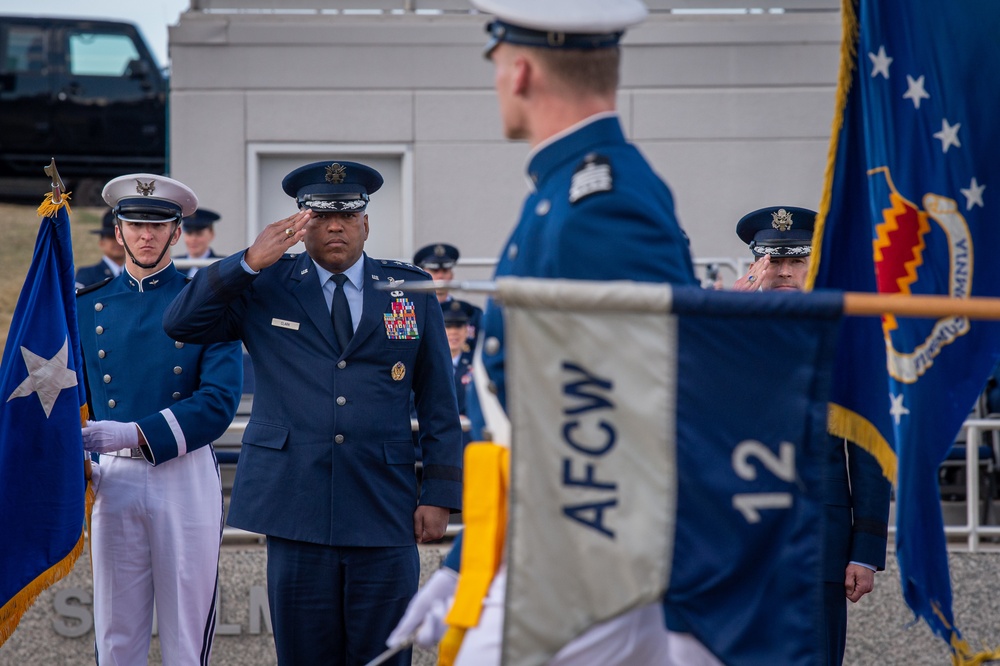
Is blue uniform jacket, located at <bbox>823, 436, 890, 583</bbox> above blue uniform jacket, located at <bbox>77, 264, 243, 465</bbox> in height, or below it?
below

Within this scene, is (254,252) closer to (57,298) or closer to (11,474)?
(57,298)

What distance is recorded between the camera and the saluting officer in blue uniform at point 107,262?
924 centimetres

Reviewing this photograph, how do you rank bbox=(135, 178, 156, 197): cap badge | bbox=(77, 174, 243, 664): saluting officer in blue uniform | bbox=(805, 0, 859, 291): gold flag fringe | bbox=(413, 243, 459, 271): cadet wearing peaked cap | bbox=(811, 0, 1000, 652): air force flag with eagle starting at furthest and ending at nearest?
bbox=(413, 243, 459, 271): cadet wearing peaked cap, bbox=(135, 178, 156, 197): cap badge, bbox=(77, 174, 243, 664): saluting officer in blue uniform, bbox=(805, 0, 859, 291): gold flag fringe, bbox=(811, 0, 1000, 652): air force flag with eagle

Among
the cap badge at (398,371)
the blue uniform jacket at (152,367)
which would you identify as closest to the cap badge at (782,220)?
the cap badge at (398,371)

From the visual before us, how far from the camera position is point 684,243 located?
2979mm

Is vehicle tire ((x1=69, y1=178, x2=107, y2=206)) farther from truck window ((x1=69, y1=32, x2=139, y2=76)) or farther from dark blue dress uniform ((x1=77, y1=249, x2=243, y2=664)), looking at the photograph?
dark blue dress uniform ((x1=77, y1=249, x2=243, y2=664))

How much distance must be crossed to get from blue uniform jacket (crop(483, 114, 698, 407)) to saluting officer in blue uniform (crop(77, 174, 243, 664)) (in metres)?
2.66

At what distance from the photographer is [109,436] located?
5.24 m

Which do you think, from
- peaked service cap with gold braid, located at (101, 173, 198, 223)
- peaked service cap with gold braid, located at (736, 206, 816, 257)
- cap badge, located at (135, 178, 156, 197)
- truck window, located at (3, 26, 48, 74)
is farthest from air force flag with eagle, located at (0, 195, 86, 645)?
truck window, located at (3, 26, 48, 74)

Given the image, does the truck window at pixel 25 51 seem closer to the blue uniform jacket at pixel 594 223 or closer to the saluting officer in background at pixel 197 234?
the saluting officer in background at pixel 197 234

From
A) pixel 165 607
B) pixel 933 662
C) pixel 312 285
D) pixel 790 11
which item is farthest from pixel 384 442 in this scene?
pixel 790 11

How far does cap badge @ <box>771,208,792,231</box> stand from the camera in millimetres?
5412

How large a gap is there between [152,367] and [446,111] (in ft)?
20.9

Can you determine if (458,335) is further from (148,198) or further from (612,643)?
(612,643)
